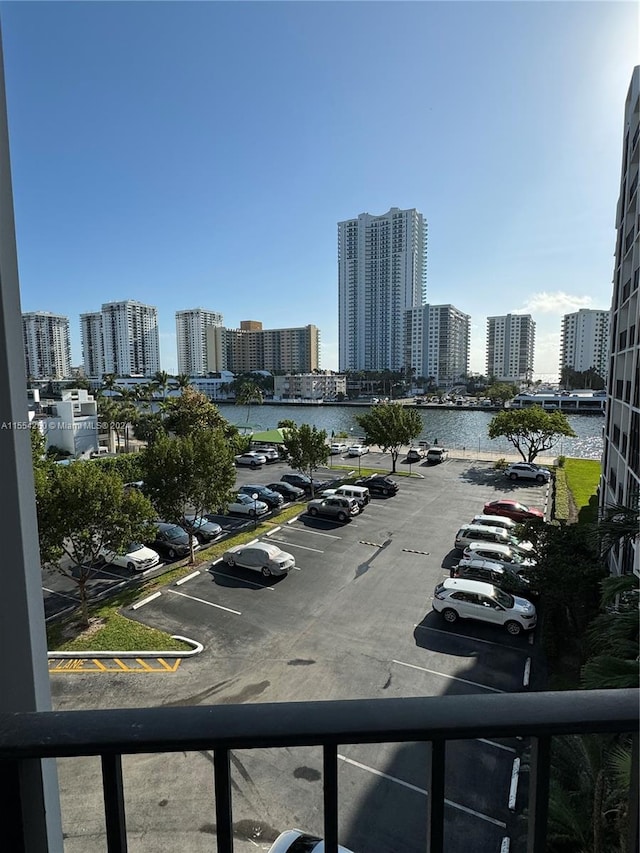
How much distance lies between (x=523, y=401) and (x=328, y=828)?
234 feet

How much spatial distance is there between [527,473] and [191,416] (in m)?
19.7

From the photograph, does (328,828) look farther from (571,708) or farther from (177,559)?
(177,559)

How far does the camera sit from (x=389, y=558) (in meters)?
13.8

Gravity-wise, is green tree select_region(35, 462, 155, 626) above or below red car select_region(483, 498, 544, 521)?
above

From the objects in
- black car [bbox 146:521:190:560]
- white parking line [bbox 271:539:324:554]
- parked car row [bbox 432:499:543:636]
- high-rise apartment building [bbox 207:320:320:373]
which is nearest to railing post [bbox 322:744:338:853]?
parked car row [bbox 432:499:543:636]

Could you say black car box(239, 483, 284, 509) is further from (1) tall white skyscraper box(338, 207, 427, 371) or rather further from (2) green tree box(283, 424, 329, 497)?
(1) tall white skyscraper box(338, 207, 427, 371)

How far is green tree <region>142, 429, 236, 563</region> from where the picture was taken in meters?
13.2

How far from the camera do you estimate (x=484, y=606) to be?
974cm

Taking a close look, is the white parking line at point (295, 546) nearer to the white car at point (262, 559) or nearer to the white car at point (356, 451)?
the white car at point (262, 559)

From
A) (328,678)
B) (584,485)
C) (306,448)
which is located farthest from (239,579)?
(584,485)

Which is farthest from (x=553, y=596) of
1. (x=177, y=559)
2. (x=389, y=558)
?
(x=177, y=559)

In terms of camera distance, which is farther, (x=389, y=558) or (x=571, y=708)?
(x=389, y=558)

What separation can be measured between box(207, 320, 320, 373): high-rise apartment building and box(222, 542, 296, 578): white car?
106086 mm

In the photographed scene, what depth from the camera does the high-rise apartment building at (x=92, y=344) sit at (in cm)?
9125
